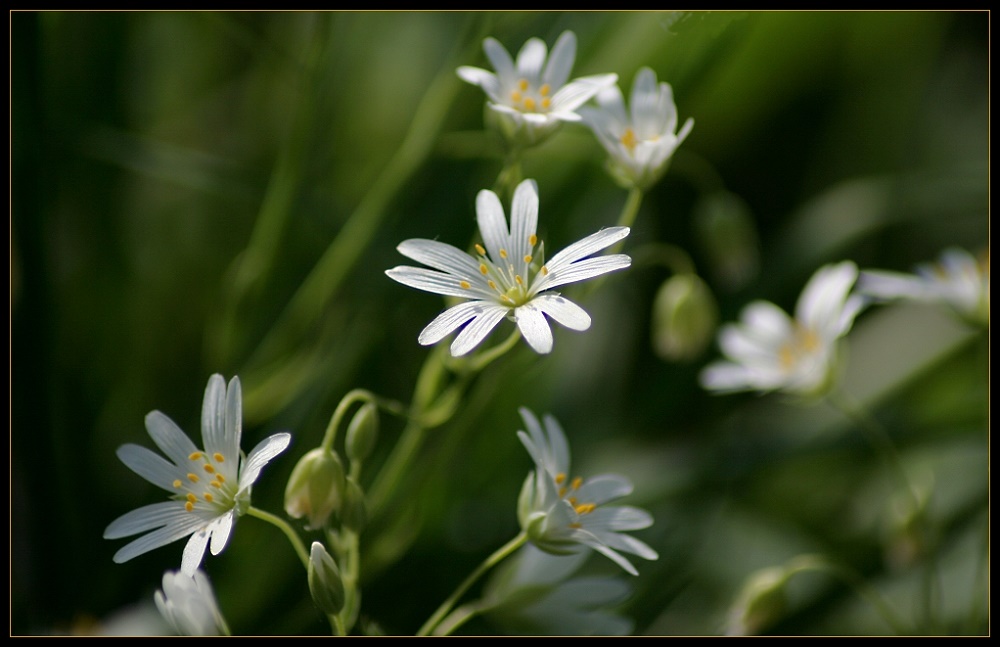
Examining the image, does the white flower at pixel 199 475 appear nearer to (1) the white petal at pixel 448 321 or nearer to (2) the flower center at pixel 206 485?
(2) the flower center at pixel 206 485

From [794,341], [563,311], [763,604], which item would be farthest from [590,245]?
[794,341]

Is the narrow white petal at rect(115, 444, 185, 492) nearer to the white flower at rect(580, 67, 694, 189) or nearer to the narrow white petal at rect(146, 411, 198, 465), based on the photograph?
the narrow white petal at rect(146, 411, 198, 465)

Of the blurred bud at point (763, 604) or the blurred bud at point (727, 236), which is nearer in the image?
the blurred bud at point (763, 604)

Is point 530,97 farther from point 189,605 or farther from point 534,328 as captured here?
point 189,605

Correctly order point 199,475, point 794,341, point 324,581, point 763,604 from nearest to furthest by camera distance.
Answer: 1. point 324,581
2. point 199,475
3. point 763,604
4. point 794,341

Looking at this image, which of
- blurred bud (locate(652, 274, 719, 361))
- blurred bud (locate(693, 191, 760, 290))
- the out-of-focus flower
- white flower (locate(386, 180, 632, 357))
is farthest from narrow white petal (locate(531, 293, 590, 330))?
blurred bud (locate(693, 191, 760, 290))

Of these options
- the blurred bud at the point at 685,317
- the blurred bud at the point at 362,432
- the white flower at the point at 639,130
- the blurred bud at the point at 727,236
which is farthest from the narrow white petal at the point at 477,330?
the blurred bud at the point at 727,236
